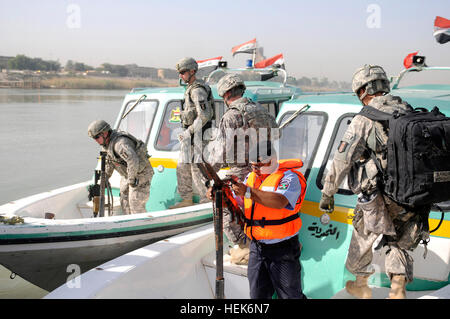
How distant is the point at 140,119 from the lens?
6.64m

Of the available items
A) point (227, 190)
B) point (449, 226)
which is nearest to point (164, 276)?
point (227, 190)

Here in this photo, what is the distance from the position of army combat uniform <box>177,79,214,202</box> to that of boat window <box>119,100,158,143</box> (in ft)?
3.36

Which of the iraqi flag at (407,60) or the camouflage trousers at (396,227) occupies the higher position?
the iraqi flag at (407,60)

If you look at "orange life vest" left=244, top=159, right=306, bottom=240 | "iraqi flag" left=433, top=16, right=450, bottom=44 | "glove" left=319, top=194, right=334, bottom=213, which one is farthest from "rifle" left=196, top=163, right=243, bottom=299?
"iraqi flag" left=433, top=16, right=450, bottom=44

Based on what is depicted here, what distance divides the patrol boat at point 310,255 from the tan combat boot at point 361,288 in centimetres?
12

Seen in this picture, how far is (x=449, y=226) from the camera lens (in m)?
3.10

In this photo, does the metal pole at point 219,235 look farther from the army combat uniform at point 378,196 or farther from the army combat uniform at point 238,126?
the army combat uniform at point 238,126

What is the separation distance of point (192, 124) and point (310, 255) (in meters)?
2.64

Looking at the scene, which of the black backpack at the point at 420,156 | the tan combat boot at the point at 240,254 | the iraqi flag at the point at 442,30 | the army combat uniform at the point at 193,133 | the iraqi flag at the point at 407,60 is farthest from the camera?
the iraqi flag at the point at 407,60

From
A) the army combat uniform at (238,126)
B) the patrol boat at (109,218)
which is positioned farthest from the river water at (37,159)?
the army combat uniform at (238,126)

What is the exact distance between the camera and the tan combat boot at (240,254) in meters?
3.79

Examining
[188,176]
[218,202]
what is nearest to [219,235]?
[218,202]

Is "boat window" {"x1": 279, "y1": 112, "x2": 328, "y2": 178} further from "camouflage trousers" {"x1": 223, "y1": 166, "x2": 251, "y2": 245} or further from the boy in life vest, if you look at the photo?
the boy in life vest

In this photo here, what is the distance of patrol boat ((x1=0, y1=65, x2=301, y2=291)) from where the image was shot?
14.8 ft
